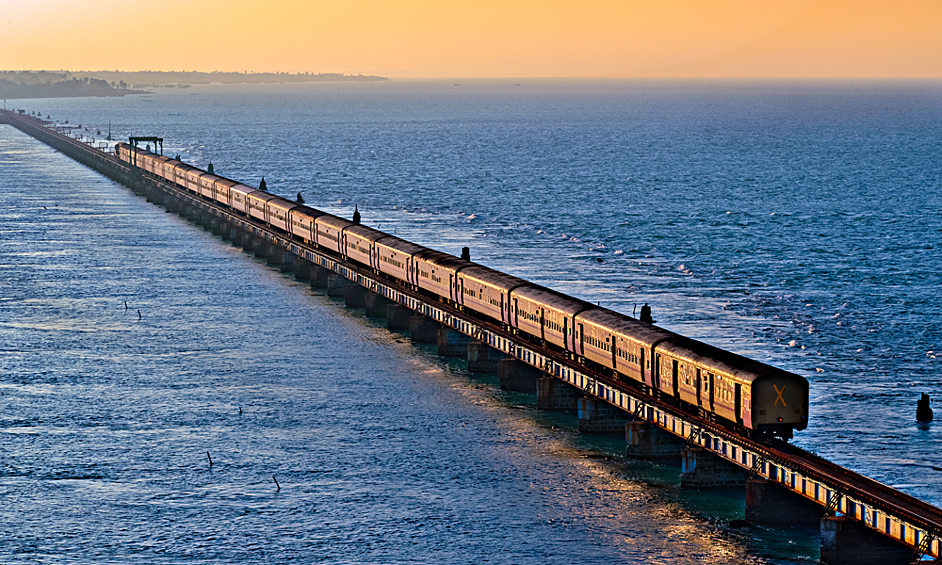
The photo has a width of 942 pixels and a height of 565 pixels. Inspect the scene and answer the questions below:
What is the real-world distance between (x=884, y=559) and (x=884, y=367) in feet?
110

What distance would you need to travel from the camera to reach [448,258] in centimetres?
7875

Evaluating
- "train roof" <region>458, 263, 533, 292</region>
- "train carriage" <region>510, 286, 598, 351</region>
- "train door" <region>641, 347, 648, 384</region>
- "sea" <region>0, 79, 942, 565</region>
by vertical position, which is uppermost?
"train roof" <region>458, 263, 533, 292</region>

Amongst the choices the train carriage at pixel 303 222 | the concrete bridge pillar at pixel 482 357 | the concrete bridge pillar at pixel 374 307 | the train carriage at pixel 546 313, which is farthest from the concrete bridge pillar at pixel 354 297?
the train carriage at pixel 546 313

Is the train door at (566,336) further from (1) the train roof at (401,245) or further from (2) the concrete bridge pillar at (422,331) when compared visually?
(1) the train roof at (401,245)

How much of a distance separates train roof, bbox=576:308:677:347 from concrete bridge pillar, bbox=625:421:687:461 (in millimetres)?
3750

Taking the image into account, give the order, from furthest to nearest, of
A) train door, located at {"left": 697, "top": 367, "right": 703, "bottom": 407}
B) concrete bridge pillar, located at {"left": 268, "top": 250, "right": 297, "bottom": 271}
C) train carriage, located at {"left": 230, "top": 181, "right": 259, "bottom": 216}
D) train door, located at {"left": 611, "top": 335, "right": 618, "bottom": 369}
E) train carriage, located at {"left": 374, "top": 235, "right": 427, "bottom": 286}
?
train carriage, located at {"left": 230, "top": 181, "right": 259, "bottom": 216}, concrete bridge pillar, located at {"left": 268, "top": 250, "right": 297, "bottom": 271}, train carriage, located at {"left": 374, "top": 235, "right": 427, "bottom": 286}, train door, located at {"left": 611, "top": 335, "right": 618, "bottom": 369}, train door, located at {"left": 697, "top": 367, "right": 703, "bottom": 407}

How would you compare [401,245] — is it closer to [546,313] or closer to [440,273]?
[440,273]

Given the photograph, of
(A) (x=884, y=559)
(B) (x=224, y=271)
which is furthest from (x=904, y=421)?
(B) (x=224, y=271)

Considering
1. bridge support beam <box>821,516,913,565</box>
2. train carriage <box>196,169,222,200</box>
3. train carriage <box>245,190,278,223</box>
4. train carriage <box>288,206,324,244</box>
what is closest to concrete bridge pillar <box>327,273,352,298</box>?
train carriage <box>288,206,324,244</box>

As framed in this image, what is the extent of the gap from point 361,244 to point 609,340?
39.6 metres

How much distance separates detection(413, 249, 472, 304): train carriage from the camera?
247ft

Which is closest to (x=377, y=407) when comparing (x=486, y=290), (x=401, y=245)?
(x=486, y=290)

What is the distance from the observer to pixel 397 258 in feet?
279

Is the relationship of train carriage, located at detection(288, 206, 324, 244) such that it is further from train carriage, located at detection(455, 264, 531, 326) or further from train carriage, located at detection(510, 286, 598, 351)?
train carriage, located at detection(510, 286, 598, 351)
